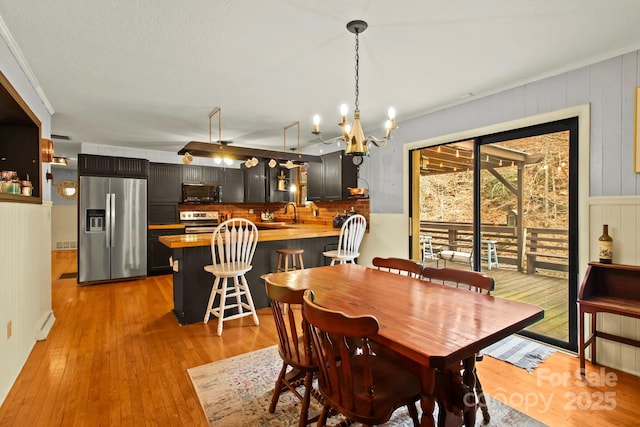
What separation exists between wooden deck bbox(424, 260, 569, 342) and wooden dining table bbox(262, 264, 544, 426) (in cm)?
175

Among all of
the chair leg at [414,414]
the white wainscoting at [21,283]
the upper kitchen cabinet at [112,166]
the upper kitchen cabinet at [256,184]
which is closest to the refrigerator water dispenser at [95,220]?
the upper kitchen cabinet at [112,166]

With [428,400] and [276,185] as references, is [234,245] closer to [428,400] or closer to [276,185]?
[428,400]

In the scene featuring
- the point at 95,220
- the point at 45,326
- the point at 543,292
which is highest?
the point at 95,220

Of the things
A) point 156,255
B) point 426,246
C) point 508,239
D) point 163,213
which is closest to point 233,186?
point 163,213

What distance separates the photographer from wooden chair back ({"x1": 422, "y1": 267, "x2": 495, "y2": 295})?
1.94 metres

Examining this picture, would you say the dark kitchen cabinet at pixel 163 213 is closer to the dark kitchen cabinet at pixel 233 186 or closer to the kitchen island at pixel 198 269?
the dark kitchen cabinet at pixel 233 186

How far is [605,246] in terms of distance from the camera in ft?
8.05

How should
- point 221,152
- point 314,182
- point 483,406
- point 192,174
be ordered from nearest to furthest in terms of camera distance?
point 483,406, point 221,152, point 314,182, point 192,174

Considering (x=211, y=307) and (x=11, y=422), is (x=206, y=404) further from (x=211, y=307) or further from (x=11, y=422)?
(x=211, y=307)

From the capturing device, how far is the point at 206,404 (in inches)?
78.7

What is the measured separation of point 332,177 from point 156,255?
11.6 feet

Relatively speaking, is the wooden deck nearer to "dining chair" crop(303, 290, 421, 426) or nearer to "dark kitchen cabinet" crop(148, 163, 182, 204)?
"dining chair" crop(303, 290, 421, 426)

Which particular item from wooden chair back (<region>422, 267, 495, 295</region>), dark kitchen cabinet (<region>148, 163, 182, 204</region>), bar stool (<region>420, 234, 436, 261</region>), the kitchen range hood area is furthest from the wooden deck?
dark kitchen cabinet (<region>148, 163, 182, 204</region>)

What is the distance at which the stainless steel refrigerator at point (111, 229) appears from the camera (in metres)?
5.04
